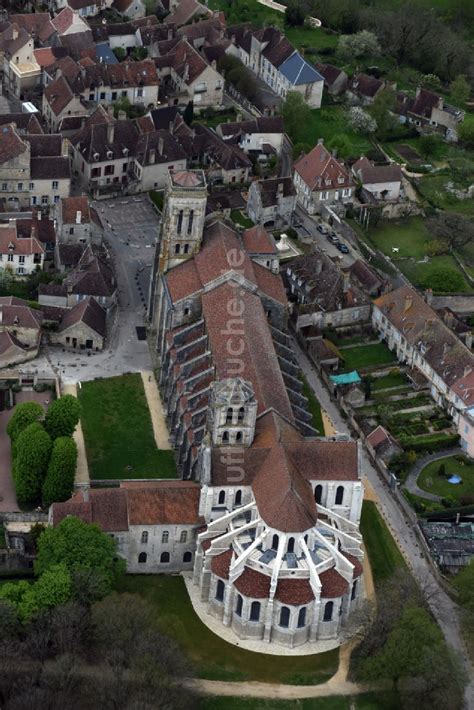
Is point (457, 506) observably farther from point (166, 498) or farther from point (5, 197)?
point (5, 197)

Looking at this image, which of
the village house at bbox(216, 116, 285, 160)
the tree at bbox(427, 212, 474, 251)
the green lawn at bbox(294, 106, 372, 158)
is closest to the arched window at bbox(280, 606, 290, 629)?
the tree at bbox(427, 212, 474, 251)

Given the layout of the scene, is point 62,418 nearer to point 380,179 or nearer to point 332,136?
point 380,179

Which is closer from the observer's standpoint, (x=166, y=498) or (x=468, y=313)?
(x=166, y=498)

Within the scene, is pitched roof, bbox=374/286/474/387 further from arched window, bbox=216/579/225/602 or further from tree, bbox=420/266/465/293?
arched window, bbox=216/579/225/602

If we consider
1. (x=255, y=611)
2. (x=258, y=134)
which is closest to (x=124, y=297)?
(x=258, y=134)

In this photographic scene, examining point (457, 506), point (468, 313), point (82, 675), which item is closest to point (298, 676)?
point (82, 675)
